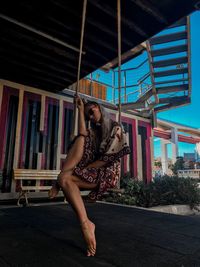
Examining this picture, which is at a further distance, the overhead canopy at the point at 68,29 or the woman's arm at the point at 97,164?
the overhead canopy at the point at 68,29

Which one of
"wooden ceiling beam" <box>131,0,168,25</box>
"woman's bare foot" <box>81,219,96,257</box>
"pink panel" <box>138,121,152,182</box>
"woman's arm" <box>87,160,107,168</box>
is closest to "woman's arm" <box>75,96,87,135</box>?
"woman's arm" <box>87,160,107,168</box>

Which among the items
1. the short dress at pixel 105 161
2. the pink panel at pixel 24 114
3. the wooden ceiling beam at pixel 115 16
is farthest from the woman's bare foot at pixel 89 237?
the pink panel at pixel 24 114

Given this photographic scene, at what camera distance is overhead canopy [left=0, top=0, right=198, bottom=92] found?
2.56 metres

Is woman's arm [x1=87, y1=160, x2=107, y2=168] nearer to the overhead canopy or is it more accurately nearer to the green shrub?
the overhead canopy

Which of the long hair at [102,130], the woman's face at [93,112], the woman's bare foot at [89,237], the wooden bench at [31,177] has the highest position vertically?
the woman's face at [93,112]

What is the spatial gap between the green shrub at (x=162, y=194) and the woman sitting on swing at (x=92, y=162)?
3.28 meters

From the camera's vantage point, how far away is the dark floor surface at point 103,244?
127cm

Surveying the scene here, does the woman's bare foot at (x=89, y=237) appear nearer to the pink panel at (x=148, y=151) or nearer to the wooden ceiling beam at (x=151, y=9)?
the wooden ceiling beam at (x=151, y=9)

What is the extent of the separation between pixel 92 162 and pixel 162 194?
3.76 m

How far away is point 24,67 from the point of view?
3973 millimetres

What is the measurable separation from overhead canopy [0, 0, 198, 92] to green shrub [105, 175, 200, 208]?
3.00 meters

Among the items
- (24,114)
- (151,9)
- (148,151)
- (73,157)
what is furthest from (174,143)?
(73,157)

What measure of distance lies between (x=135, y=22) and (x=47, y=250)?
2.89 meters

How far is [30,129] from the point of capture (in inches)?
183
